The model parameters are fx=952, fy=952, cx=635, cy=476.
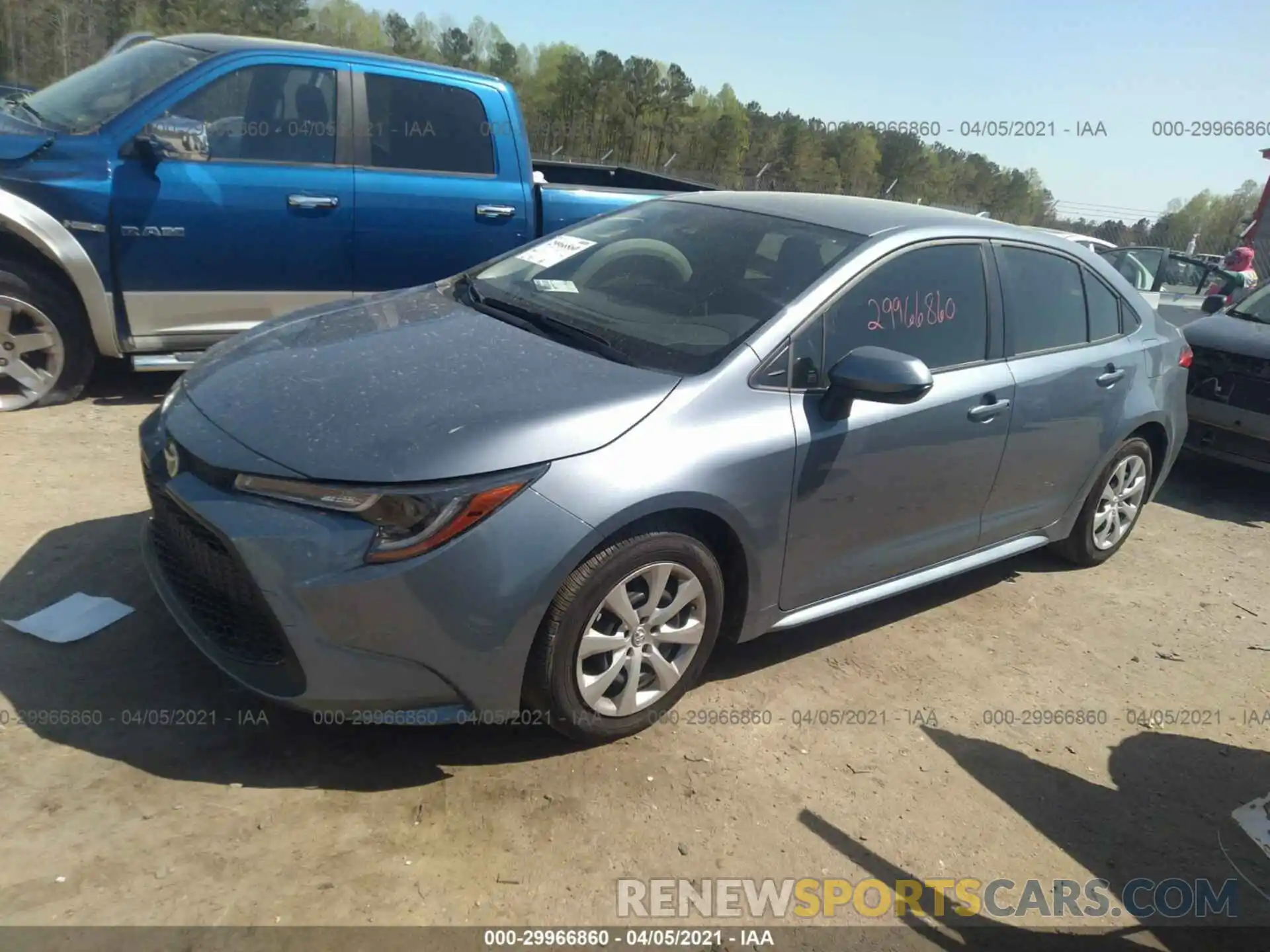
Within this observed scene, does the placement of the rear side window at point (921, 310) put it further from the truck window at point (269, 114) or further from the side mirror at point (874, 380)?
the truck window at point (269, 114)

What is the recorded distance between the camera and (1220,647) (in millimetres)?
4387

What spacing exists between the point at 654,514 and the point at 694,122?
37053mm

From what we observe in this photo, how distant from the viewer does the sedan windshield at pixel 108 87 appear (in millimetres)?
5078

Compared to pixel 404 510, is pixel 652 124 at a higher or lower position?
higher

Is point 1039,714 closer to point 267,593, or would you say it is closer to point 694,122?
point 267,593

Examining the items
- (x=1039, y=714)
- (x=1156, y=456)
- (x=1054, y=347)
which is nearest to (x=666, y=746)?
(x=1039, y=714)

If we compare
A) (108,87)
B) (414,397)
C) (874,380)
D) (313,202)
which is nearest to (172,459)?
(414,397)

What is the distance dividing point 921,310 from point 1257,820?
198 cm

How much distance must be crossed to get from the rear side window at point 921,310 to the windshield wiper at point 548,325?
76 centimetres

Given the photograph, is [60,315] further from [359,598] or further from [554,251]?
[359,598]

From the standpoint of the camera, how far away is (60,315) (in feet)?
16.0

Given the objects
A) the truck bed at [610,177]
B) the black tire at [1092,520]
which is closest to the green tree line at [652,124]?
the truck bed at [610,177]

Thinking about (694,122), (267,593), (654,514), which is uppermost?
(694,122)

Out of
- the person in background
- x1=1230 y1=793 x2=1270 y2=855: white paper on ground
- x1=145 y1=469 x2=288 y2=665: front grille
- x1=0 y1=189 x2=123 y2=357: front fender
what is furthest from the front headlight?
the person in background
